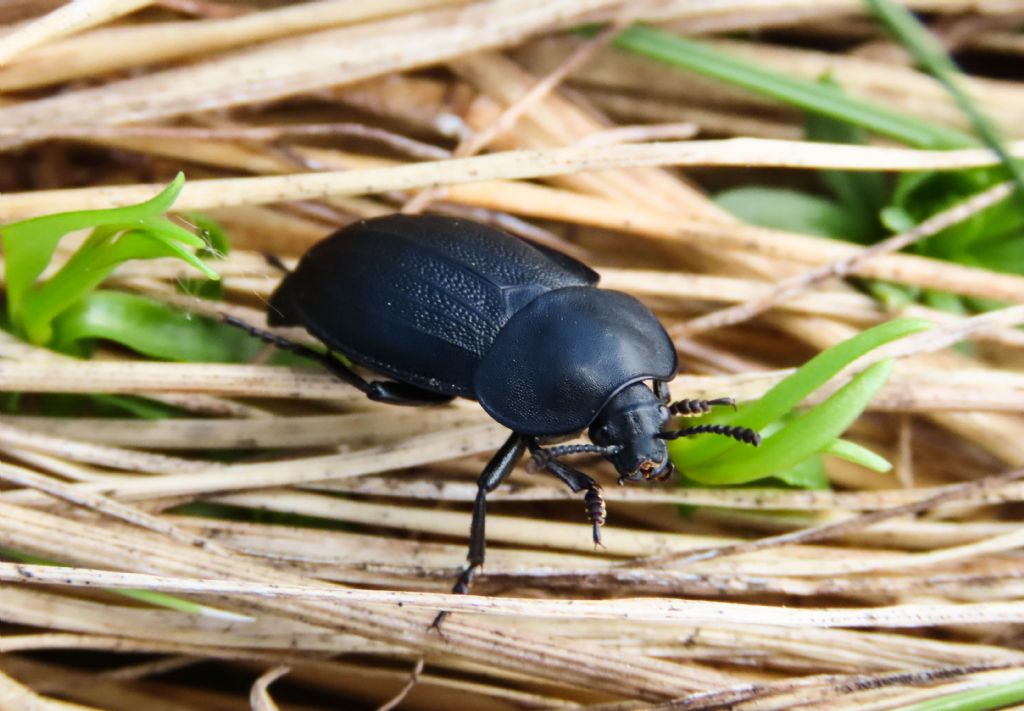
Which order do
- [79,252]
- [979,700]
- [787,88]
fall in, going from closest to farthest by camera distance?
[979,700] < [79,252] < [787,88]

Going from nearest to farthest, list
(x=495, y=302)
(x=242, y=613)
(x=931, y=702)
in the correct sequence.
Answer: (x=931, y=702) < (x=242, y=613) < (x=495, y=302)

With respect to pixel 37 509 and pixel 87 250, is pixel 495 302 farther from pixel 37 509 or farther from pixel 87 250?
pixel 37 509

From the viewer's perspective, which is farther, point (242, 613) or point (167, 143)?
point (167, 143)

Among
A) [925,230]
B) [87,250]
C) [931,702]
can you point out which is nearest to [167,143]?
[87,250]

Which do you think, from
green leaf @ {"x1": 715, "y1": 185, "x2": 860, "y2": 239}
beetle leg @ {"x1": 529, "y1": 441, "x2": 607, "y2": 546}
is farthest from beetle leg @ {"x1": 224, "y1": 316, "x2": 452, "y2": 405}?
green leaf @ {"x1": 715, "y1": 185, "x2": 860, "y2": 239}

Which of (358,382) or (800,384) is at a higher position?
(800,384)

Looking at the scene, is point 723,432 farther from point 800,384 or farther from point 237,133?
point 237,133

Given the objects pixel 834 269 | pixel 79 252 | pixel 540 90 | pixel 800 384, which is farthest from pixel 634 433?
pixel 79 252

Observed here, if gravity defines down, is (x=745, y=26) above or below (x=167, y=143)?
above
